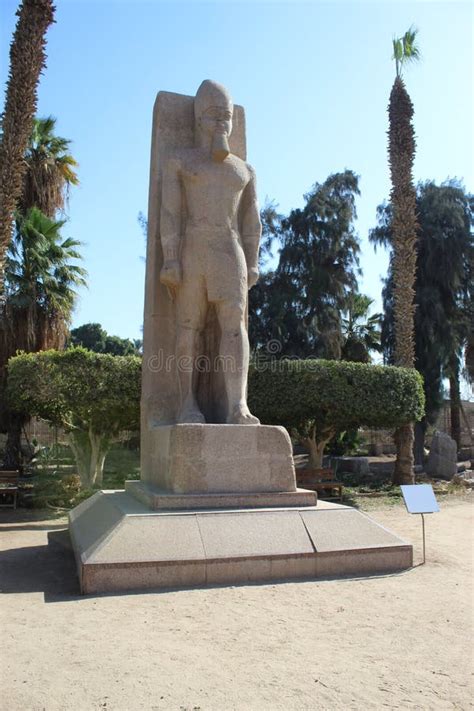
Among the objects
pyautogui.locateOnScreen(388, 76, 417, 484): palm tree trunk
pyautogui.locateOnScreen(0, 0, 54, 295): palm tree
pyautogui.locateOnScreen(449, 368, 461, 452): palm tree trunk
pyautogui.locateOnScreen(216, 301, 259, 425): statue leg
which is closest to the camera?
pyautogui.locateOnScreen(216, 301, 259, 425): statue leg

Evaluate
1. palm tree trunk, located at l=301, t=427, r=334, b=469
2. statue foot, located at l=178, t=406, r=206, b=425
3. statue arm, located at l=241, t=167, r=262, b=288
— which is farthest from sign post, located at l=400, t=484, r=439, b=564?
palm tree trunk, located at l=301, t=427, r=334, b=469

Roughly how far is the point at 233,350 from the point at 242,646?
300 cm

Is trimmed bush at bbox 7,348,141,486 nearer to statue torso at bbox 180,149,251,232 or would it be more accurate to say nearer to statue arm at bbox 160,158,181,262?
statue arm at bbox 160,158,181,262

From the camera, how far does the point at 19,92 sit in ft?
33.6

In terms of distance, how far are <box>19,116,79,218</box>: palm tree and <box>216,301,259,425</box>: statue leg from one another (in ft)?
37.4

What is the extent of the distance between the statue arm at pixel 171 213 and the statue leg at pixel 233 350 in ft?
2.23

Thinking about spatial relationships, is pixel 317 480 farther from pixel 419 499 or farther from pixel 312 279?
pixel 312 279

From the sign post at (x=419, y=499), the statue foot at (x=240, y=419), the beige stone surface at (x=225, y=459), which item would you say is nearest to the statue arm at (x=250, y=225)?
the statue foot at (x=240, y=419)

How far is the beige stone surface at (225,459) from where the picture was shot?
494 cm

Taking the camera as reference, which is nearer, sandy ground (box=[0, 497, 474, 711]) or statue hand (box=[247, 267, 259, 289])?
sandy ground (box=[0, 497, 474, 711])

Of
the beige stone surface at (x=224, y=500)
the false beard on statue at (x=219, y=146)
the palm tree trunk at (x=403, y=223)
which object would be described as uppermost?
the palm tree trunk at (x=403, y=223)

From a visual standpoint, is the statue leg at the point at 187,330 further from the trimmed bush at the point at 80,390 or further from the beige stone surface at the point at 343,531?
the trimmed bush at the point at 80,390

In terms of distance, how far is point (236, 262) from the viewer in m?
5.75

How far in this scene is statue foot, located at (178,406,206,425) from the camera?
5.40 metres
